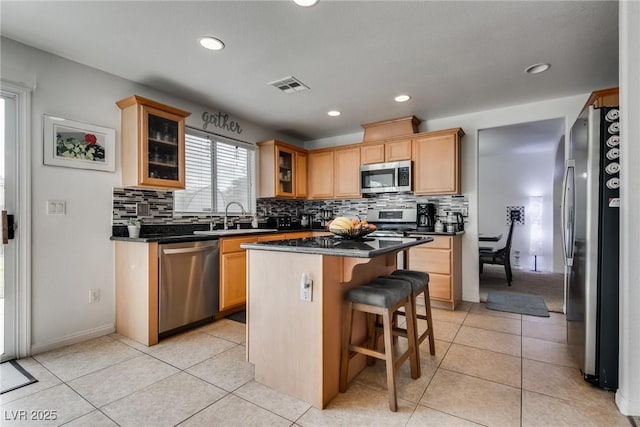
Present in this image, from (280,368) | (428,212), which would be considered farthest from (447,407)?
(428,212)

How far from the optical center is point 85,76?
273 cm

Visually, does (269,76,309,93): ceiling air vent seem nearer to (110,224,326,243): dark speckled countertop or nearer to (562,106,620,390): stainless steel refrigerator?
(110,224,326,243): dark speckled countertop

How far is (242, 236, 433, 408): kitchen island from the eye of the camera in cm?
173

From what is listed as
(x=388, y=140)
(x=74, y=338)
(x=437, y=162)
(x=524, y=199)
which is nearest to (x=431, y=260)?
(x=437, y=162)

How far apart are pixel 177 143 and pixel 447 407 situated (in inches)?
124

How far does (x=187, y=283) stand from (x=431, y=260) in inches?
105

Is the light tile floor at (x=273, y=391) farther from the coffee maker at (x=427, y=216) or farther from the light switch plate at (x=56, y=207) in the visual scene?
the coffee maker at (x=427, y=216)

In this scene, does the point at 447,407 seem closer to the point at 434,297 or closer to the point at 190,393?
the point at 190,393

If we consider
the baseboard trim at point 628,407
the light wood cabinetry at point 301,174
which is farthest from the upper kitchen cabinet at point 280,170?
the baseboard trim at point 628,407

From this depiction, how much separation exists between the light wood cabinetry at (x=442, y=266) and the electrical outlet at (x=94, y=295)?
3.25m

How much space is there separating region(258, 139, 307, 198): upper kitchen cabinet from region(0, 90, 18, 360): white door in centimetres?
268

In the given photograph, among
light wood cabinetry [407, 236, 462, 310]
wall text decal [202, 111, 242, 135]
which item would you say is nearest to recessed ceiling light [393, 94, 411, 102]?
light wood cabinetry [407, 236, 462, 310]

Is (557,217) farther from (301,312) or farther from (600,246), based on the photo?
(301,312)

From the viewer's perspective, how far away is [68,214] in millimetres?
2600
